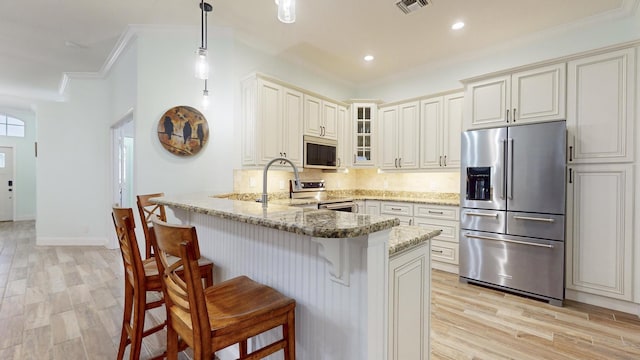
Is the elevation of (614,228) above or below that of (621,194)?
below

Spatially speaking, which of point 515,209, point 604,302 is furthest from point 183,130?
point 604,302

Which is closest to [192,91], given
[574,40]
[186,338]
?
[186,338]

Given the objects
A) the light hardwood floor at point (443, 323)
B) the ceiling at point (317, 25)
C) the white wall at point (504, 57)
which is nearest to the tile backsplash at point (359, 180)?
the white wall at point (504, 57)

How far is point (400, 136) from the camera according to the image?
4.48m

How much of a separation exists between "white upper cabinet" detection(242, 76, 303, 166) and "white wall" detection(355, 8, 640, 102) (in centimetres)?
184

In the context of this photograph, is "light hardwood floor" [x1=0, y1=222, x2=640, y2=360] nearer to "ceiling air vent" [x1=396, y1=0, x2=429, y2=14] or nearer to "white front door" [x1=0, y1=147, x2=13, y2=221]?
"ceiling air vent" [x1=396, y1=0, x2=429, y2=14]

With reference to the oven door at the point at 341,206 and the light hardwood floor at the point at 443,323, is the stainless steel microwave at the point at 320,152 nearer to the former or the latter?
the oven door at the point at 341,206

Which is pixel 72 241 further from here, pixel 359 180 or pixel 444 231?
pixel 444 231

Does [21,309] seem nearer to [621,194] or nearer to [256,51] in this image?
[256,51]

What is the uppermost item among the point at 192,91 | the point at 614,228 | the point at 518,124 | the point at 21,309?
the point at 192,91

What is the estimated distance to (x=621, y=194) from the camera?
2.64 m

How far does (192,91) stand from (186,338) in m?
3.02

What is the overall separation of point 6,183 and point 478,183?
412 inches

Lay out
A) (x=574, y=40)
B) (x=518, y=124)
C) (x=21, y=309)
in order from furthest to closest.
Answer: (x=574, y=40) → (x=518, y=124) → (x=21, y=309)
